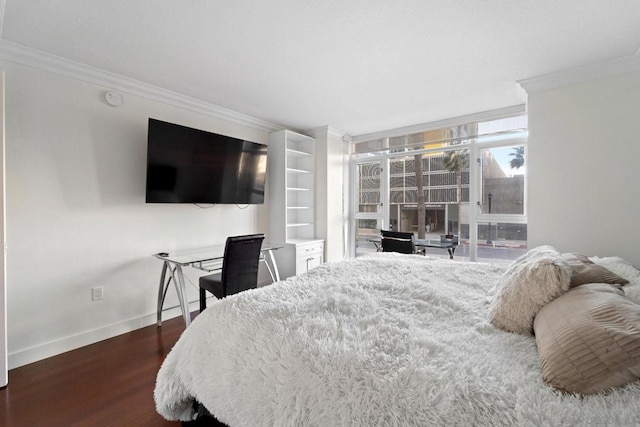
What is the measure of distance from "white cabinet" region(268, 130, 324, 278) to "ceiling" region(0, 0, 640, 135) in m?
1.13

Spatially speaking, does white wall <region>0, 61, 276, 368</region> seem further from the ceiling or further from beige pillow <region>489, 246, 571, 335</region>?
beige pillow <region>489, 246, 571, 335</region>

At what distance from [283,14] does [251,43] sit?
1.37 feet

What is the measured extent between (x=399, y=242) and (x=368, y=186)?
4.64ft

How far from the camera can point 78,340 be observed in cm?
246

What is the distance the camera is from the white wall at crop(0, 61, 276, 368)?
220 cm

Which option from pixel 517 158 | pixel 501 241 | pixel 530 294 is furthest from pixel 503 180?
pixel 530 294

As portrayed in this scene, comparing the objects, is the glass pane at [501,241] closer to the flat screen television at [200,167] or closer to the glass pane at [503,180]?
the glass pane at [503,180]

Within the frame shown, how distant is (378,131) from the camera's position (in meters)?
4.56

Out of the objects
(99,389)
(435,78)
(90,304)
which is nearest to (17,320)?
(90,304)

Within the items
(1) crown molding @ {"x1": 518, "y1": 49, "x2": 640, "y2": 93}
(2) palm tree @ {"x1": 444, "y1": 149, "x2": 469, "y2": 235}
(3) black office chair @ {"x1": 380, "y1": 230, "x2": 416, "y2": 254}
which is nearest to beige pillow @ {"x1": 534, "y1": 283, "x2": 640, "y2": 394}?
(1) crown molding @ {"x1": 518, "y1": 49, "x2": 640, "y2": 93}

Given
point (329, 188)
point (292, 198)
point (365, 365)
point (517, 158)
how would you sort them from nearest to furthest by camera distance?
point (365, 365) < point (517, 158) < point (329, 188) < point (292, 198)

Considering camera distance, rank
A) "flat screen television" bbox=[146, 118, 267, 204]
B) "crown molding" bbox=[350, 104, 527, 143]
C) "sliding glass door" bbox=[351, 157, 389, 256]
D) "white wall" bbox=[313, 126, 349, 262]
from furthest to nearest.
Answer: "sliding glass door" bbox=[351, 157, 389, 256] < "white wall" bbox=[313, 126, 349, 262] < "crown molding" bbox=[350, 104, 527, 143] < "flat screen television" bbox=[146, 118, 267, 204]

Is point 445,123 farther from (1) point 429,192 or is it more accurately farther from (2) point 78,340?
(2) point 78,340

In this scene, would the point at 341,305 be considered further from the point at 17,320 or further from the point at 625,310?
the point at 17,320
